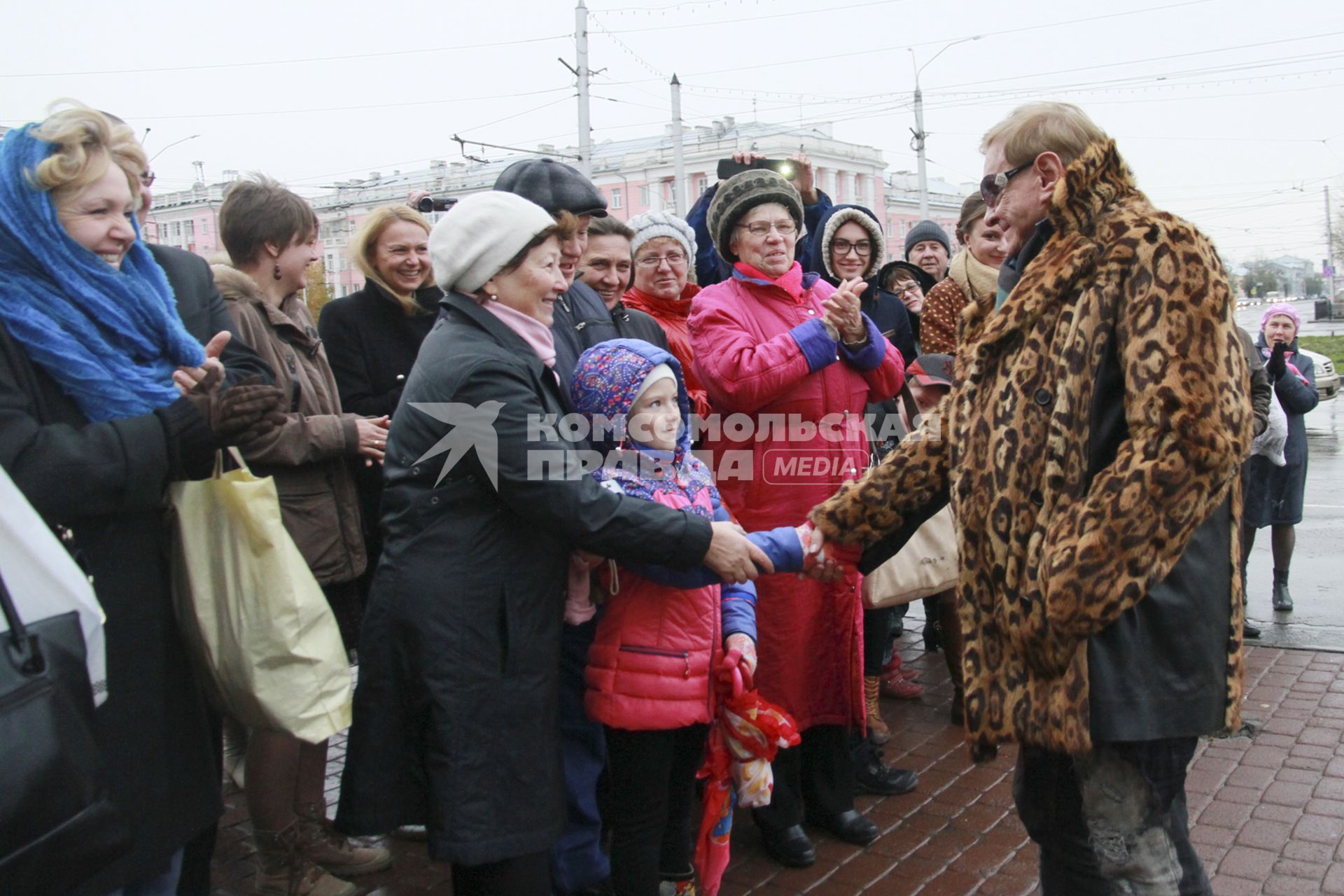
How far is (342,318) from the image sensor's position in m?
4.29

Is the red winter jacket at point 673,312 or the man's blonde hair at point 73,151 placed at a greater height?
the man's blonde hair at point 73,151

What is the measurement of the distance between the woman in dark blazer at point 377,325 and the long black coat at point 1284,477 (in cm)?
523

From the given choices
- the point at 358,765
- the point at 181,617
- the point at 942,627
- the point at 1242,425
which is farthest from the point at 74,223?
the point at 942,627

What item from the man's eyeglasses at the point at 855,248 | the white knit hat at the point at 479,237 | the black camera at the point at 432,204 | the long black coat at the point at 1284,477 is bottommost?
the long black coat at the point at 1284,477

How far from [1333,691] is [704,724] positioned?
385cm

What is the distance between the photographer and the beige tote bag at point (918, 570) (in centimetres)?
440

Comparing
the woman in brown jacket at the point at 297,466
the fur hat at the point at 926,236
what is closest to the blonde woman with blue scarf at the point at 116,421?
the woman in brown jacket at the point at 297,466

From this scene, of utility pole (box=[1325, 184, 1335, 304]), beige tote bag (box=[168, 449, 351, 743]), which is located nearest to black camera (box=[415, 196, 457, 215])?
beige tote bag (box=[168, 449, 351, 743])

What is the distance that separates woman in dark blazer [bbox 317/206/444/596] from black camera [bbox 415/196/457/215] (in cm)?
39

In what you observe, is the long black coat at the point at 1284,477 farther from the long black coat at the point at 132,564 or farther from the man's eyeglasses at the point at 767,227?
the long black coat at the point at 132,564

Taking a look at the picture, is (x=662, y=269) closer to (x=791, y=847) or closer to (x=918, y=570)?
(x=918, y=570)

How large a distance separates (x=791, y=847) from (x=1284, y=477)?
473 centimetres

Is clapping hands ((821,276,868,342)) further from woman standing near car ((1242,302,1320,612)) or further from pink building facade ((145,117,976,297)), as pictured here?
pink building facade ((145,117,976,297))

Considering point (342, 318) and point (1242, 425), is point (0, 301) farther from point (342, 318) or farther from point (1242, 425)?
point (1242, 425)
